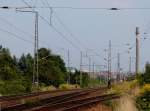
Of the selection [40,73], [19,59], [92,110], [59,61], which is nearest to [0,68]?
[40,73]

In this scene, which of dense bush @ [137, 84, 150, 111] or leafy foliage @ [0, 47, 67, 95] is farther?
leafy foliage @ [0, 47, 67, 95]

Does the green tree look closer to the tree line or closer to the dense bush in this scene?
the tree line

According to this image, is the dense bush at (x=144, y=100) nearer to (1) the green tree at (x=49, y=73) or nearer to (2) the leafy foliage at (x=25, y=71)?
(2) the leafy foliage at (x=25, y=71)

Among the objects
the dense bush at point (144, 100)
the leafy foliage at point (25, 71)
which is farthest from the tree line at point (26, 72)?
the dense bush at point (144, 100)

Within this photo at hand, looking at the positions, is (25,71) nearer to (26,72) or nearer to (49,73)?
(26,72)

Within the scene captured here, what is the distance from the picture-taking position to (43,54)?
123 m

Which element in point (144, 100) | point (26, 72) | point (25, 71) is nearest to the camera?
point (144, 100)

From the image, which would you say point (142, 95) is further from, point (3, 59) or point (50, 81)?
point (50, 81)

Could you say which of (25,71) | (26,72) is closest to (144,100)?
(26,72)

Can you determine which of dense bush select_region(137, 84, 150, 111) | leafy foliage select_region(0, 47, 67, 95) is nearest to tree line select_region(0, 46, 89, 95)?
leafy foliage select_region(0, 47, 67, 95)

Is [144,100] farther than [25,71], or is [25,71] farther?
[25,71]

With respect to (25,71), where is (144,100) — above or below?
below

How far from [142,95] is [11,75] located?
5084 centimetres

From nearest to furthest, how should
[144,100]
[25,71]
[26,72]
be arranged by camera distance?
[144,100]
[26,72]
[25,71]
